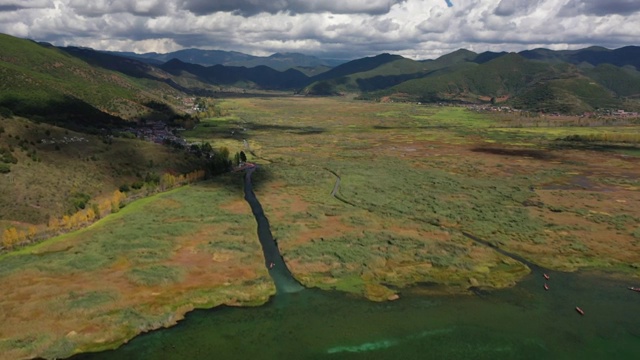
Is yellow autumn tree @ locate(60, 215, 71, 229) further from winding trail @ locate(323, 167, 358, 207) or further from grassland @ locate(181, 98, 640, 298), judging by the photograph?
winding trail @ locate(323, 167, 358, 207)

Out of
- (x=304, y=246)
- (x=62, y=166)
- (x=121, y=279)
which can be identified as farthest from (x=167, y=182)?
(x=121, y=279)

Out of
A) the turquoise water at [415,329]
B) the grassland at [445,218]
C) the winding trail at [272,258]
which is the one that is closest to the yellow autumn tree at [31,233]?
the turquoise water at [415,329]

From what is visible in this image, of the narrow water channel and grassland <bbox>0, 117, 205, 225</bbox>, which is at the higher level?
grassland <bbox>0, 117, 205, 225</bbox>

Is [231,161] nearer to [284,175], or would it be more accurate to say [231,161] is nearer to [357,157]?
[284,175]

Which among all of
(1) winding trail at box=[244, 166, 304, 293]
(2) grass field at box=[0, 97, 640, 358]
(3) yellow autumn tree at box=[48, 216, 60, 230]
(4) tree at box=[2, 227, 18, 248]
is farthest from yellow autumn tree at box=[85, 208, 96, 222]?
(1) winding trail at box=[244, 166, 304, 293]

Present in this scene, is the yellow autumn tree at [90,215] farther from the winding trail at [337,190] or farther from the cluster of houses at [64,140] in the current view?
the winding trail at [337,190]

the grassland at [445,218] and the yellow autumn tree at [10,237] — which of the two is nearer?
the grassland at [445,218]
